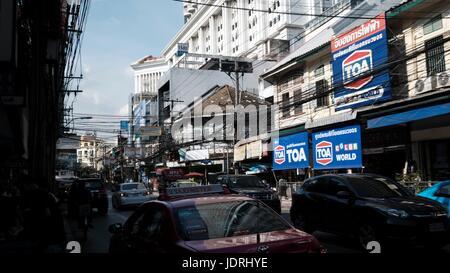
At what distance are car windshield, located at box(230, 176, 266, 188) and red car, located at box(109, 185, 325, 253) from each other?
38.3ft

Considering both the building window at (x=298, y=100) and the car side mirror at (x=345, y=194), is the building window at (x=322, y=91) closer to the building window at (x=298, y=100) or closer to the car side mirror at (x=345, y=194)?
the building window at (x=298, y=100)

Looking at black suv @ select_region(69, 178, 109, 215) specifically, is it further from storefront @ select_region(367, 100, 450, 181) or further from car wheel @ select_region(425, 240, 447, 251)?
car wheel @ select_region(425, 240, 447, 251)

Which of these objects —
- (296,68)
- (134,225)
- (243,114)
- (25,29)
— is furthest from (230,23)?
(134,225)

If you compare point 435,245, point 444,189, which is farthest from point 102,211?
point 435,245

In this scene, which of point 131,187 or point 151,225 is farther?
point 131,187

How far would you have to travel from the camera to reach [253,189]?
672 inches

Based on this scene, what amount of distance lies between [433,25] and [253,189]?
10.2 meters

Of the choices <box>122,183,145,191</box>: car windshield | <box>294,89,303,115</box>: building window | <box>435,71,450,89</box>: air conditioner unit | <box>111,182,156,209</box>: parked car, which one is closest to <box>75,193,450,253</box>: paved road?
<box>111,182,156,209</box>: parked car

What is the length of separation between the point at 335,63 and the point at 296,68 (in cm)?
561

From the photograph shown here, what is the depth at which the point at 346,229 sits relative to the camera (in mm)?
9344

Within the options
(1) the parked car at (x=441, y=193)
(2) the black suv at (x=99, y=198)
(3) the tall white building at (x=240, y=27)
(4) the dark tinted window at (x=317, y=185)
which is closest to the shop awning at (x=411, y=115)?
(1) the parked car at (x=441, y=193)

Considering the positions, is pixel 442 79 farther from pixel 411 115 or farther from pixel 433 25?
pixel 433 25

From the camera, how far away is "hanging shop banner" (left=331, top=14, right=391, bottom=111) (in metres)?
19.9
